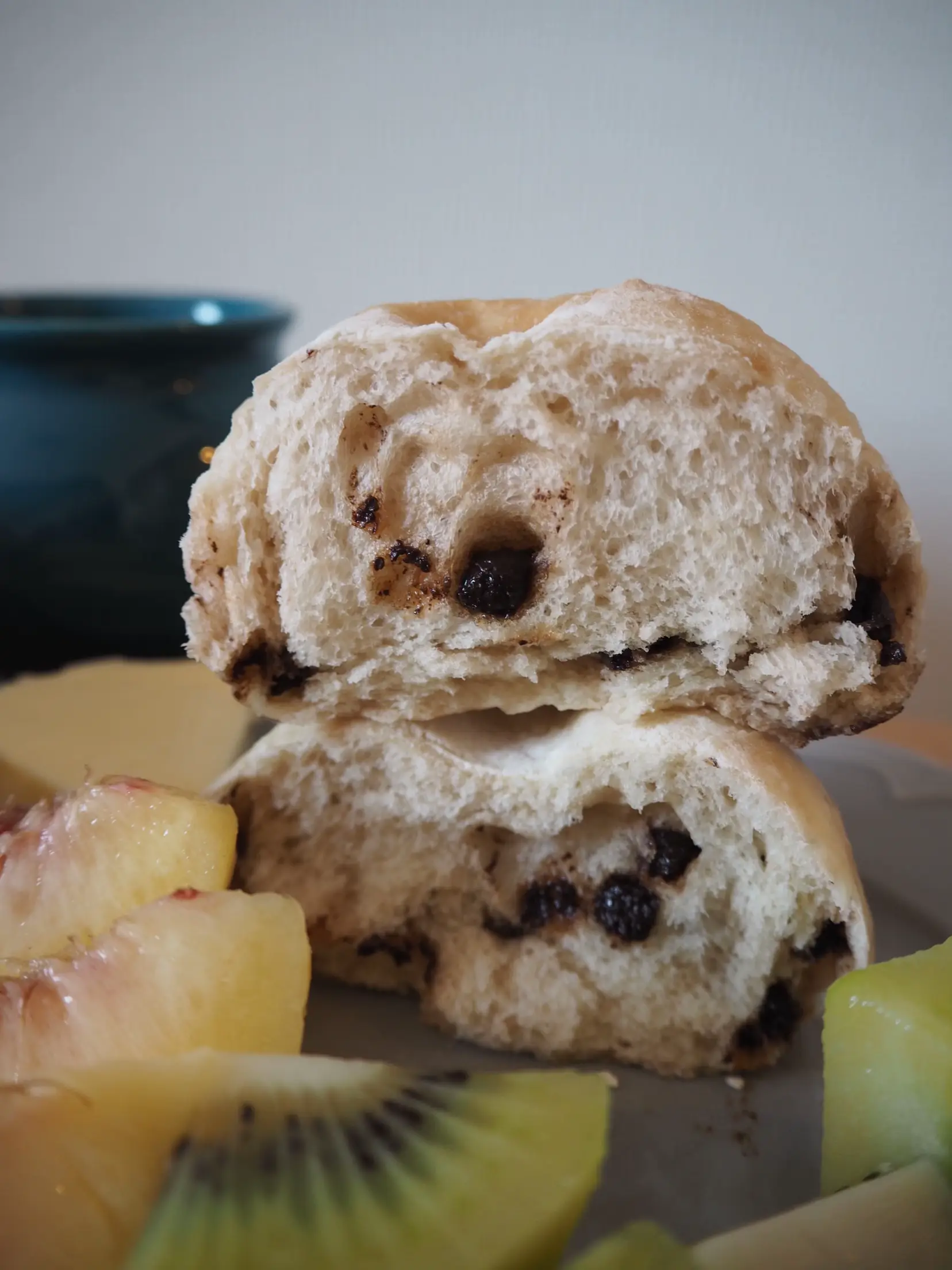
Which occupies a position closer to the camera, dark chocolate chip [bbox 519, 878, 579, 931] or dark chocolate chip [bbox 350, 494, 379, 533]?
dark chocolate chip [bbox 350, 494, 379, 533]

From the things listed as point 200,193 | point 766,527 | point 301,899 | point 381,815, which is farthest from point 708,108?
point 301,899

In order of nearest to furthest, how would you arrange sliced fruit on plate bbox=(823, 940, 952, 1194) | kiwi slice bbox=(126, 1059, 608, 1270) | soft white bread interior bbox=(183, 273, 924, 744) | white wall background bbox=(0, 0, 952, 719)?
kiwi slice bbox=(126, 1059, 608, 1270)
sliced fruit on plate bbox=(823, 940, 952, 1194)
soft white bread interior bbox=(183, 273, 924, 744)
white wall background bbox=(0, 0, 952, 719)

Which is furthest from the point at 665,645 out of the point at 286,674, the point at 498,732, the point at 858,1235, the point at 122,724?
the point at 122,724

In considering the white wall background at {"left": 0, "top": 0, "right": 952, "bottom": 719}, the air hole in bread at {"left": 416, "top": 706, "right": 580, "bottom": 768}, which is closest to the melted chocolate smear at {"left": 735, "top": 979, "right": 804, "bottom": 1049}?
the air hole in bread at {"left": 416, "top": 706, "right": 580, "bottom": 768}

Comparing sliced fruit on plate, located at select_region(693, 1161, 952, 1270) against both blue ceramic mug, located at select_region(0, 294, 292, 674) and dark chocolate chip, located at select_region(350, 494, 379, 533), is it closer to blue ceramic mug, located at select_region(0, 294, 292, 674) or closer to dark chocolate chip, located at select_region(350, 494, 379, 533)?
dark chocolate chip, located at select_region(350, 494, 379, 533)

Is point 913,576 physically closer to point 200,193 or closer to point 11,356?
point 11,356

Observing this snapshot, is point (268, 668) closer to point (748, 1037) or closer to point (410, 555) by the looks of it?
point (410, 555)

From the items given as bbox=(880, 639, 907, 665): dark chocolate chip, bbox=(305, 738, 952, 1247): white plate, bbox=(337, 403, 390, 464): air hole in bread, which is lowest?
bbox=(305, 738, 952, 1247): white plate

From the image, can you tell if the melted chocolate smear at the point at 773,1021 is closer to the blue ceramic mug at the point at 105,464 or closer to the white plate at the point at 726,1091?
the white plate at the point at 726,1091
